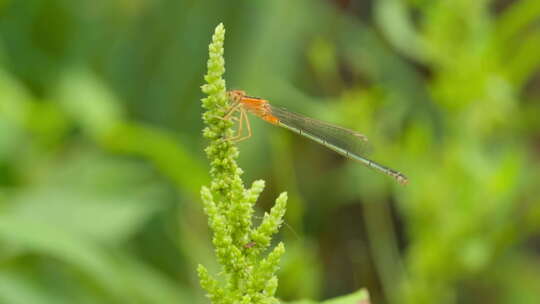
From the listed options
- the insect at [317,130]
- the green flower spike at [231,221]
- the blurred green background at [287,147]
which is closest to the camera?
the green flower spike at [231,221]

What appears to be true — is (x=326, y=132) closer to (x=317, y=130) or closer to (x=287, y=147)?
(x=317, y=130)

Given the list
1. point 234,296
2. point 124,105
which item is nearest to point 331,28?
point 124,105

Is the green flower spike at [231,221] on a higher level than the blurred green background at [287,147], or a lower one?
lower

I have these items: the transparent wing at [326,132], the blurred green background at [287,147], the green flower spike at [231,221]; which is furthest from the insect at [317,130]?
the green flower spike at [231,221]

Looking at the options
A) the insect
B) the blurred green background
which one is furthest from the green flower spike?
the blurred green background

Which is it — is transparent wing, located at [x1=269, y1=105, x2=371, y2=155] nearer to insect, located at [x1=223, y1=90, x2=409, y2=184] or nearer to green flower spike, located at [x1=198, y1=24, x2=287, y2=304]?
A: insect, located at [x1=223, y1=90, x2=409, y2=184]

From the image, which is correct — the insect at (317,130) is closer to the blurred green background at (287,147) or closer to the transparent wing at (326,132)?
the transparent wing at (326,132)
